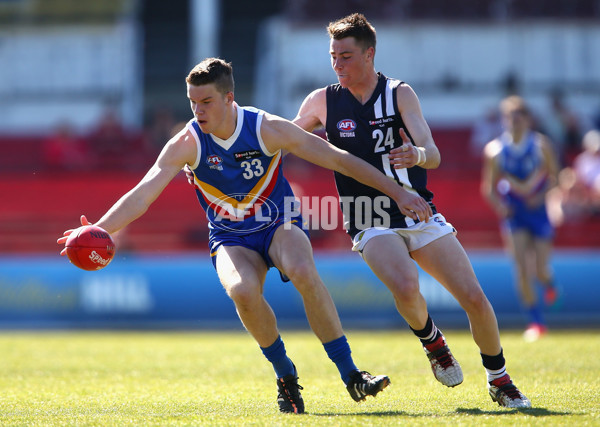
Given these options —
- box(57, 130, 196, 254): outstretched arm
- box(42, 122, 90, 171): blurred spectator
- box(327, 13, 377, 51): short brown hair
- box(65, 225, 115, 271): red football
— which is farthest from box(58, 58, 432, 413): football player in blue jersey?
box(42, 122, 90, 171): blurred spectator

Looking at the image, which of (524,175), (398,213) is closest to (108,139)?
(524,175)

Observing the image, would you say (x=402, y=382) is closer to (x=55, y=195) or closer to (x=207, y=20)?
(x=55, y=195)

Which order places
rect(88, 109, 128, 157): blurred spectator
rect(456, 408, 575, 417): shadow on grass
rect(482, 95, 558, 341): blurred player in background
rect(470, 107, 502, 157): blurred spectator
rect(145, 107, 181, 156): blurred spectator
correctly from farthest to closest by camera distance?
rect(88, 109, 128, 157): blurred spectator
rect(145, 107, 181, 156): blurred spectator
rect(470, 107, 502, 157): blurred spectator
rect(482, 95, 558, 341): blurred player in background
rect(456, 408, 575, 417): shadow on grass

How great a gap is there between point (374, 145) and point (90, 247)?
6.35 ft

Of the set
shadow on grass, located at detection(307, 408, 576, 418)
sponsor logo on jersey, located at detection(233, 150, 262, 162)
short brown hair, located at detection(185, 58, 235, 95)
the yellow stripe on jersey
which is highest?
short brown hair, located at detection(185, 58, 235, 95)

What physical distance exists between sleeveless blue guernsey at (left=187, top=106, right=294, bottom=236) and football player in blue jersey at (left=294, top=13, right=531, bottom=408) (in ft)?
1.57

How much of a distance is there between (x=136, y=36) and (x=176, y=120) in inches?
128

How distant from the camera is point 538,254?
10664 mm

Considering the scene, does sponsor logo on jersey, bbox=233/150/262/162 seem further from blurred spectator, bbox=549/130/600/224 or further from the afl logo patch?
blurred spectator, bbox=549/130/600/224

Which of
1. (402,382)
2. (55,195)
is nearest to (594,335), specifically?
(402,382)

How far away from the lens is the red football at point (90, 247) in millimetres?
5039

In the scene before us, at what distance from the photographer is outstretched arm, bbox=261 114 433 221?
5.29 m

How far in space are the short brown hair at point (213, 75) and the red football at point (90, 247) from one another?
109 cm

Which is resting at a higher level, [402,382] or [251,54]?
[251,54]
